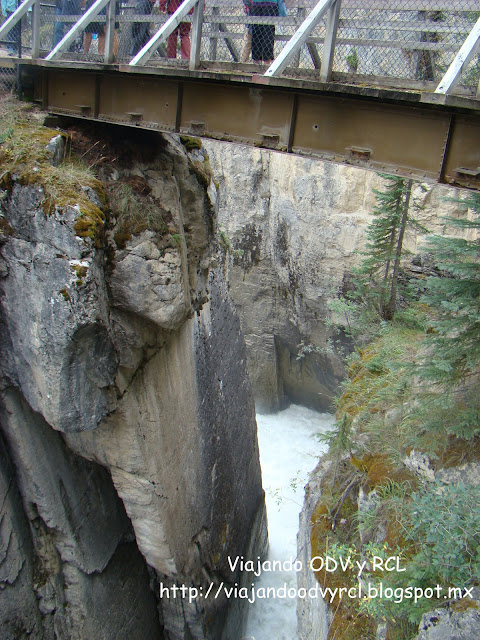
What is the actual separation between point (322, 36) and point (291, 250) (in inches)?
342

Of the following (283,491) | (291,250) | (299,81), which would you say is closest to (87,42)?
(299,81)

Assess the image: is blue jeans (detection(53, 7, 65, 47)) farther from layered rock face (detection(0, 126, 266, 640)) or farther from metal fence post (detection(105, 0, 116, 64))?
layered rock face (detection(0, 126, 266, 640))

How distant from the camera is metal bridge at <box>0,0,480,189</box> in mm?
4020

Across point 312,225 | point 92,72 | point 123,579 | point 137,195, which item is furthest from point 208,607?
point 312,225

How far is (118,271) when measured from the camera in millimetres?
5168

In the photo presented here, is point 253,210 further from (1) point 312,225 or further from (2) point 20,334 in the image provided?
(2) point 20,334

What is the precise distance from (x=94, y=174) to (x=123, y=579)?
514 centimetres

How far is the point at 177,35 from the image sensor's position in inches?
228

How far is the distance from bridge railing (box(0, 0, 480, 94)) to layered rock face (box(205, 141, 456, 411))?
6.35 meters

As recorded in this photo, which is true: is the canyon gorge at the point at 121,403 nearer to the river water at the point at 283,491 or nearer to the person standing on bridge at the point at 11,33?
the river water at the point at 283,491

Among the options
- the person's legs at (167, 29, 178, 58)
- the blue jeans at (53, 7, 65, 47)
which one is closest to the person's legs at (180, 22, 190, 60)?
the person's legs at (167, 29, 178, 58)

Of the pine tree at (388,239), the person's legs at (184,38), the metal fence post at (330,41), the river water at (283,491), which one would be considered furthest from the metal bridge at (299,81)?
the river water at (283,491)

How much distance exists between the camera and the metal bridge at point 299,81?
4.02 meters

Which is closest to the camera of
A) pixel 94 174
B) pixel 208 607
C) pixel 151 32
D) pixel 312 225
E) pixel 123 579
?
pixel 94 174
